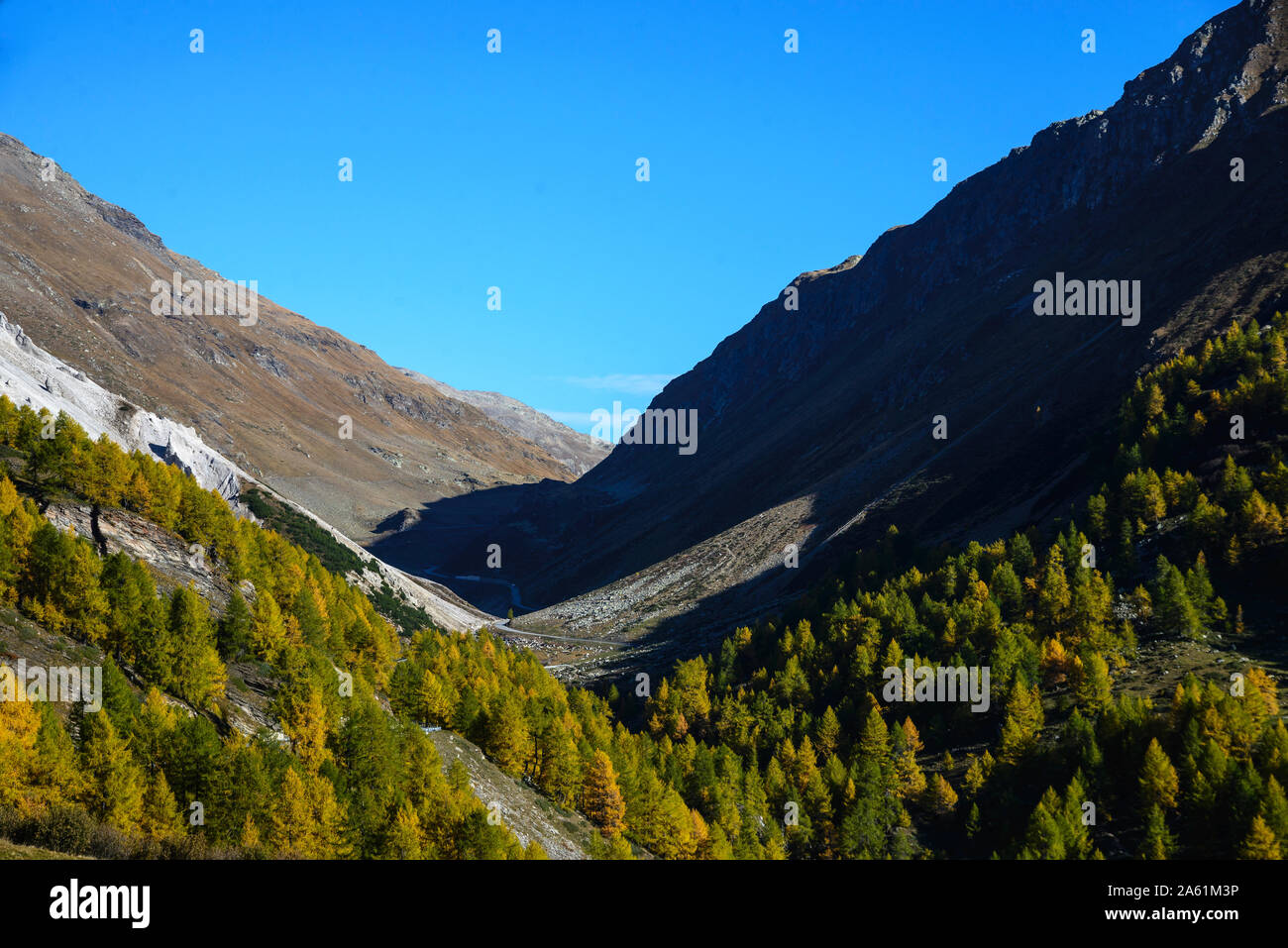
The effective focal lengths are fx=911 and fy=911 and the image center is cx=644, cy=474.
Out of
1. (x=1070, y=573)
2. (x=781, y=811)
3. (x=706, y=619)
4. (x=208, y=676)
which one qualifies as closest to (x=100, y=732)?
(x=208, y=676)

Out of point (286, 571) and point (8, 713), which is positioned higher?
point (286, 571)

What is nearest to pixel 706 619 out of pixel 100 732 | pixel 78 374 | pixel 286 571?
pixel 286 571

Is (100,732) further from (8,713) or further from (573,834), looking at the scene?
(573,834)

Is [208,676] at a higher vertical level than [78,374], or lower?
lower

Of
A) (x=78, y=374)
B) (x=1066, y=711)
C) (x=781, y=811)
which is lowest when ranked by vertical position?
(x=781, y=811)
